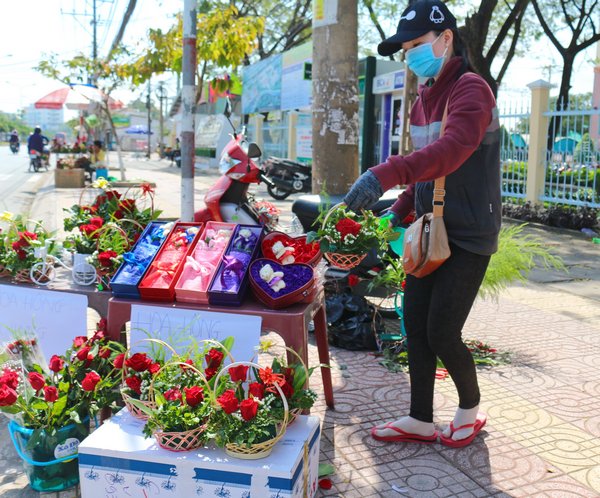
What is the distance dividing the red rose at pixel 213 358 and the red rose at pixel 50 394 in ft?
2.14

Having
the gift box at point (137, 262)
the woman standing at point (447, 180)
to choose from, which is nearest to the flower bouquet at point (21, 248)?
the gift box at point (137, 262)

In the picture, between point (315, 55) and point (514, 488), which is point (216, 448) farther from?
point (315, 55)

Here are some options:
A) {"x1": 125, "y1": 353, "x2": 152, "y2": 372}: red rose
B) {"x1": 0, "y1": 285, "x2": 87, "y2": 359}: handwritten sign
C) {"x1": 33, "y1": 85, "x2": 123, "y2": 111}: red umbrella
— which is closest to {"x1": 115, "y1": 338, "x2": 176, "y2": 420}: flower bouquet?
{"x1": 125, "y1": 353, "x2": 152, "y2": 372}: red rose

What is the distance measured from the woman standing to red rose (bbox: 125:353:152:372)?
1075 mm

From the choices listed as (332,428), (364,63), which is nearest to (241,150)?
(332,428)

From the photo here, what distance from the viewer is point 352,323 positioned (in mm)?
4672

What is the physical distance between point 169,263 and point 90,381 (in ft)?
2.15

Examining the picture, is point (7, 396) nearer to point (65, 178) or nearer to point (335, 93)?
point (335, 93)

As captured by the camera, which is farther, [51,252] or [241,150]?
[241,150]

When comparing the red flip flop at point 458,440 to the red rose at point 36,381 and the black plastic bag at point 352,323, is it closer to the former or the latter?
the black plastic bag at point 352,323

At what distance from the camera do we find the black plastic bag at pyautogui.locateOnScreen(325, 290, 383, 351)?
462 centimetres

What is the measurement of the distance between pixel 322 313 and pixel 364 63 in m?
15.0

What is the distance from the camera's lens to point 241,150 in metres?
5.22

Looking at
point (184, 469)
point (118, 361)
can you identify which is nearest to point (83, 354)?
point (118, 361)
